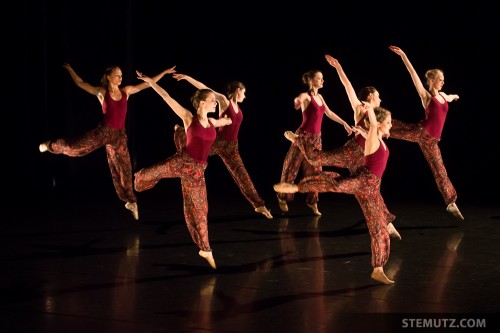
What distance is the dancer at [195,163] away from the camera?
5.22m

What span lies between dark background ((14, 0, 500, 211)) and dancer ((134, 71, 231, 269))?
3.08 metres

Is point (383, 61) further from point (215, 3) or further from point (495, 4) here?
point (215, 3)

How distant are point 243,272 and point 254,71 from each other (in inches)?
209

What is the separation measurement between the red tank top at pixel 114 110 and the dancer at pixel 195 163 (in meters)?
1.50

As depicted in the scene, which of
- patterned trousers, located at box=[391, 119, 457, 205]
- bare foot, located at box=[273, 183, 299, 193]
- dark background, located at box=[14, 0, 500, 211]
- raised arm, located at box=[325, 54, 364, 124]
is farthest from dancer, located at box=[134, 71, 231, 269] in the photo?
dark background, located at box=[14, 0, 500, 211]

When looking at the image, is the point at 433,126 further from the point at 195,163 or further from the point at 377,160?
the point at 195,163

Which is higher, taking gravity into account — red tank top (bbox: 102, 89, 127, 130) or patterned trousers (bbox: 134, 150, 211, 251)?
red tank top (bbox: 102, 89, 127, 130)

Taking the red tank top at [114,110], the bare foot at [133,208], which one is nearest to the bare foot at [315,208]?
the bare foot at [133,208]

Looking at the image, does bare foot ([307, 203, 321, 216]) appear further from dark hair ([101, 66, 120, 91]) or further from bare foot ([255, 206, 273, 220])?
dark hair ([101, 66, 120, 91])

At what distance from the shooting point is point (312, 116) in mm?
7055

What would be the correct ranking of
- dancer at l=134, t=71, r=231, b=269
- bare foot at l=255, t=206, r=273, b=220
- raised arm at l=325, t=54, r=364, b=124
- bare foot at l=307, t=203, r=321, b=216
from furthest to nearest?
bare foot at l=307, t=203, r=321, b=216, bare foot at l=255, t=206, r=273, b=220, raised arm at l=325, t=54, r=364, b=124, dancer at l=134, t=71, r=231, b=269

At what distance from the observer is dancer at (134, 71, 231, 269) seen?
5.22 m

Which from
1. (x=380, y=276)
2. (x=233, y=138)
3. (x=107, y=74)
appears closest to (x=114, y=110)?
(x=107, y=74)

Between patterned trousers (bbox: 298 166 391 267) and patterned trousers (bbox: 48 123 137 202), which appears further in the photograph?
patterned trousers (bbox: 48 123 137 202)
